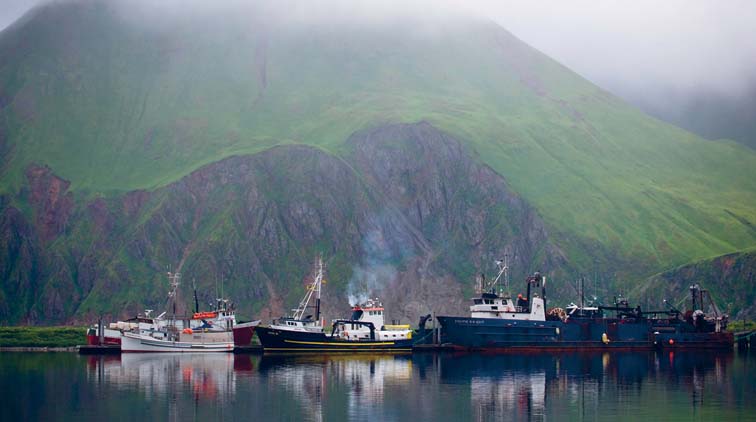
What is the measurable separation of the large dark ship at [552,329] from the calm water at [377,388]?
6341mm

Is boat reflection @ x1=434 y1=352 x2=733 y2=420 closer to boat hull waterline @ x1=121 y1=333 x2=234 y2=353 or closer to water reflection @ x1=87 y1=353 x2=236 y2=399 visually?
water reflection @ x1=87 y1=353 x2=236 y2=399

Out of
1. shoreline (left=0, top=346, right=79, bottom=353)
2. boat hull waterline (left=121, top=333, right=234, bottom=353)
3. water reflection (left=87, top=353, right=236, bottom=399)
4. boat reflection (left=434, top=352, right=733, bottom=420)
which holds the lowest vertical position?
boat reflection (left=434, top=352, right=733, bottom=420)

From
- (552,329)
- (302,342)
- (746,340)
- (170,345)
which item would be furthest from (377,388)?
(746,340)

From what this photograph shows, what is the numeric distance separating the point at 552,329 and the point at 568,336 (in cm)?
302

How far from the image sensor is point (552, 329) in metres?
147

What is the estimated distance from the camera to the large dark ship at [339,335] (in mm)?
136875

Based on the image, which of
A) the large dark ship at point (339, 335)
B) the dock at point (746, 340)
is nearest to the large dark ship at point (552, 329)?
the large dark ship at point (339, 335)

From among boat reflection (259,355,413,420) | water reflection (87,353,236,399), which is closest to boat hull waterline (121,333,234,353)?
water reflection (87,353,236,399)

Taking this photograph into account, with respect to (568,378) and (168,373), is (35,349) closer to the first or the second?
(168,373)

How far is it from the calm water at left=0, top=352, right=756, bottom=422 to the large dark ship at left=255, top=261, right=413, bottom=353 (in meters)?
2.96

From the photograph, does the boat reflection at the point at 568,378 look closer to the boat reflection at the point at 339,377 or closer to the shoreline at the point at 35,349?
the boat reflection at the point at 339,377

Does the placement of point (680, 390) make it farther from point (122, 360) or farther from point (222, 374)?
point (122, 360)

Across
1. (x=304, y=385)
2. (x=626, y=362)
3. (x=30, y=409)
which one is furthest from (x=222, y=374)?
(x=626, y=362)

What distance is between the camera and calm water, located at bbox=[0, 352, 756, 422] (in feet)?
271
